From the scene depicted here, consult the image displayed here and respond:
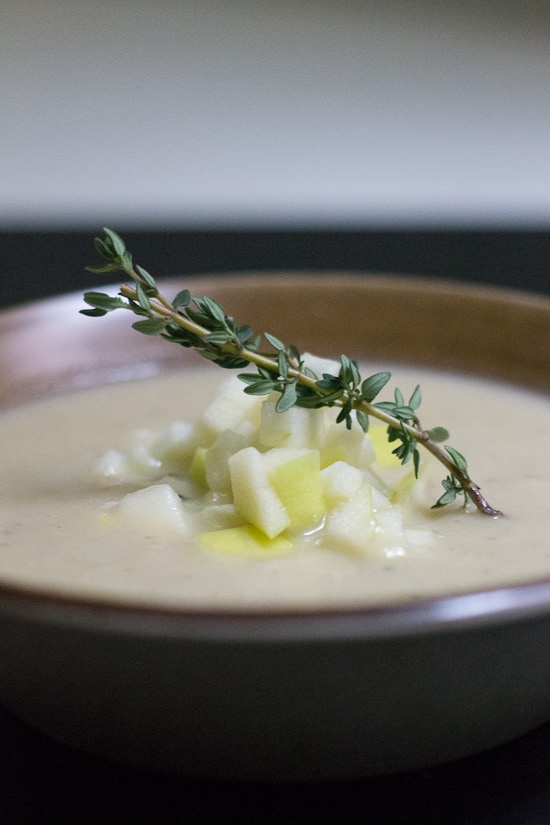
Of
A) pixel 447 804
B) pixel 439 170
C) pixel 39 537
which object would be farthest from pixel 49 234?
pixel 447 804

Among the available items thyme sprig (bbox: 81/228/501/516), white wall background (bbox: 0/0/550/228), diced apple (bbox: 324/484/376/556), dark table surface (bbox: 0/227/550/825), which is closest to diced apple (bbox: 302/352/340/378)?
thyme sprig (bbox: 81/228/501/516)

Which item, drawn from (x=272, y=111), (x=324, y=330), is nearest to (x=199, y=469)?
(x=324, y=330)

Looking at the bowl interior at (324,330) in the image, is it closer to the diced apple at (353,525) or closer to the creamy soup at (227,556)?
the creamy soup at (227,556)

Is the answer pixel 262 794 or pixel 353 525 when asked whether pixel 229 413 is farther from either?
→ pixel 262 794

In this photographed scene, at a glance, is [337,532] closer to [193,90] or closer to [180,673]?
[180,673]

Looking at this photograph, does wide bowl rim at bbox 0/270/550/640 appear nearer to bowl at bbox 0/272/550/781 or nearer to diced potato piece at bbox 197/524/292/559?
bowl at bbox 0/272/550/781

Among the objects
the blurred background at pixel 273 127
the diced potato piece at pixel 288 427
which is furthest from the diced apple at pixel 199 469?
the blurred background at pixel 273 127
